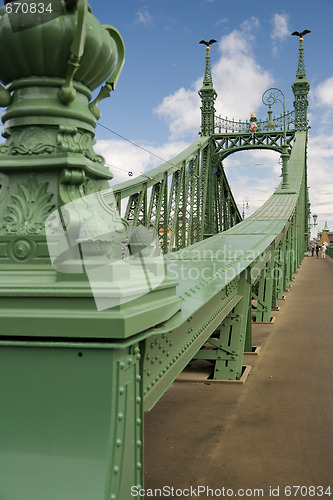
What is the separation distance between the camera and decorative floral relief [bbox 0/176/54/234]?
215cm

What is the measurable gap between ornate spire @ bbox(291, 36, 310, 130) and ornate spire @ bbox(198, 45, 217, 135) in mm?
5402

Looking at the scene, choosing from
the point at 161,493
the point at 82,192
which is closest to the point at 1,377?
the point at 82,192

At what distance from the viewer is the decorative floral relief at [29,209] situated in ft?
7.04

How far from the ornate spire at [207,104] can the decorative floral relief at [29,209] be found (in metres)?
27.1

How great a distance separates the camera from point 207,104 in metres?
28.5

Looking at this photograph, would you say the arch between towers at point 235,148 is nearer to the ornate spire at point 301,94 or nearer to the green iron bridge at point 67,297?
the ornate spire at point 301,94

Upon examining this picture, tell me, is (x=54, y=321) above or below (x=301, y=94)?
below

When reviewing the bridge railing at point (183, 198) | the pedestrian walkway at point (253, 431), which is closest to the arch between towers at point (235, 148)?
the bridge railing at point (183, 198)

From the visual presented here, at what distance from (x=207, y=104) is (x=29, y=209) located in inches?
1092

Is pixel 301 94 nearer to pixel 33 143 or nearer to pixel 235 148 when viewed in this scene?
pixel 235 148

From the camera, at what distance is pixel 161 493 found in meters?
3.12

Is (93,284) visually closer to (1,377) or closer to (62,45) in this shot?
(1,377)

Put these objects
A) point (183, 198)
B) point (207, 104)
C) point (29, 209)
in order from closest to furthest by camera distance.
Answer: point (29, 209) < point (183, 198) < point (207, 104)

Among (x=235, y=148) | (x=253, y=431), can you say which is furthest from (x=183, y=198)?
(x=253, y=431)
